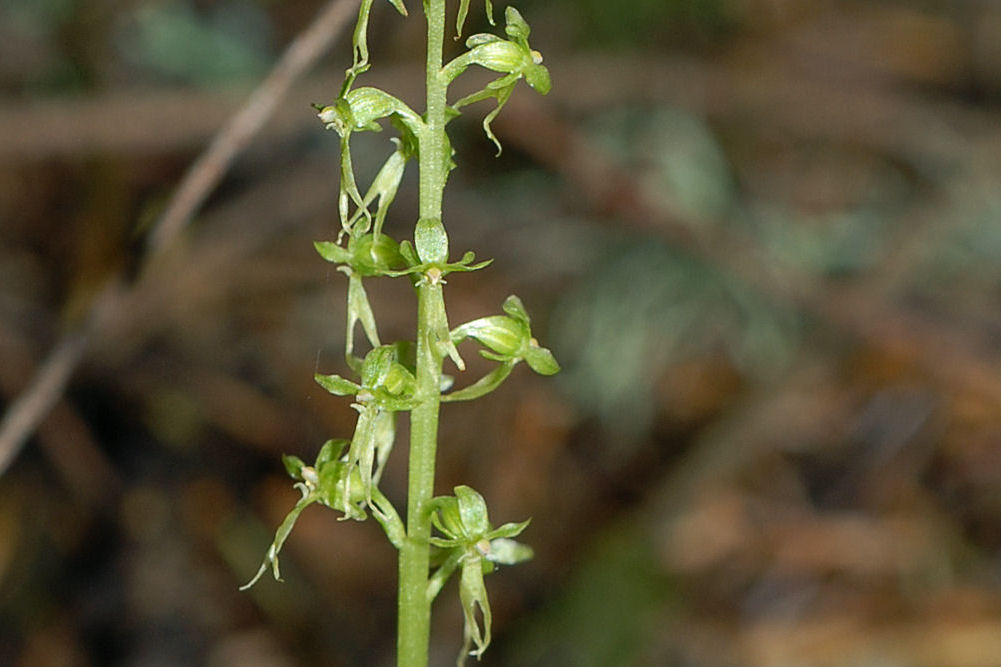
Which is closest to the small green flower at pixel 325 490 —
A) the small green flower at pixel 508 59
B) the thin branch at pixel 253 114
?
the small green flower at pixel 508 59

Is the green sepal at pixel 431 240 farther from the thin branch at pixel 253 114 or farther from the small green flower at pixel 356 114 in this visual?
the thin branch at pixel 253 114

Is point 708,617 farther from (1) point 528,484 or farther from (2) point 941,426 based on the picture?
(2) point 941,426

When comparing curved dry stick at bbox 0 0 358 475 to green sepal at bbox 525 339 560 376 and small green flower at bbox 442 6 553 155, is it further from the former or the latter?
green sepal at bbox 525 339 560 376

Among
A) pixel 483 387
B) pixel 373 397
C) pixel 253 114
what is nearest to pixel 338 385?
pixel 373 397

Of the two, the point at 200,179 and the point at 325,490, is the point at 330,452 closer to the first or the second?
the point at 325,490

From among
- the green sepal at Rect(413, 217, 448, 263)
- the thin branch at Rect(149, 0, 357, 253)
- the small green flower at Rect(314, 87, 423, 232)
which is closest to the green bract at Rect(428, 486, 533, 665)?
the green sepal at Rect(413, 217, 448, 263)

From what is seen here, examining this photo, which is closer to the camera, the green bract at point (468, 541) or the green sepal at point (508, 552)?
the green bract at point (468, 541)

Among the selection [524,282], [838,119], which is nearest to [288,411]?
[524,282]

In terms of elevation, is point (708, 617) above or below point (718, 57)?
below
